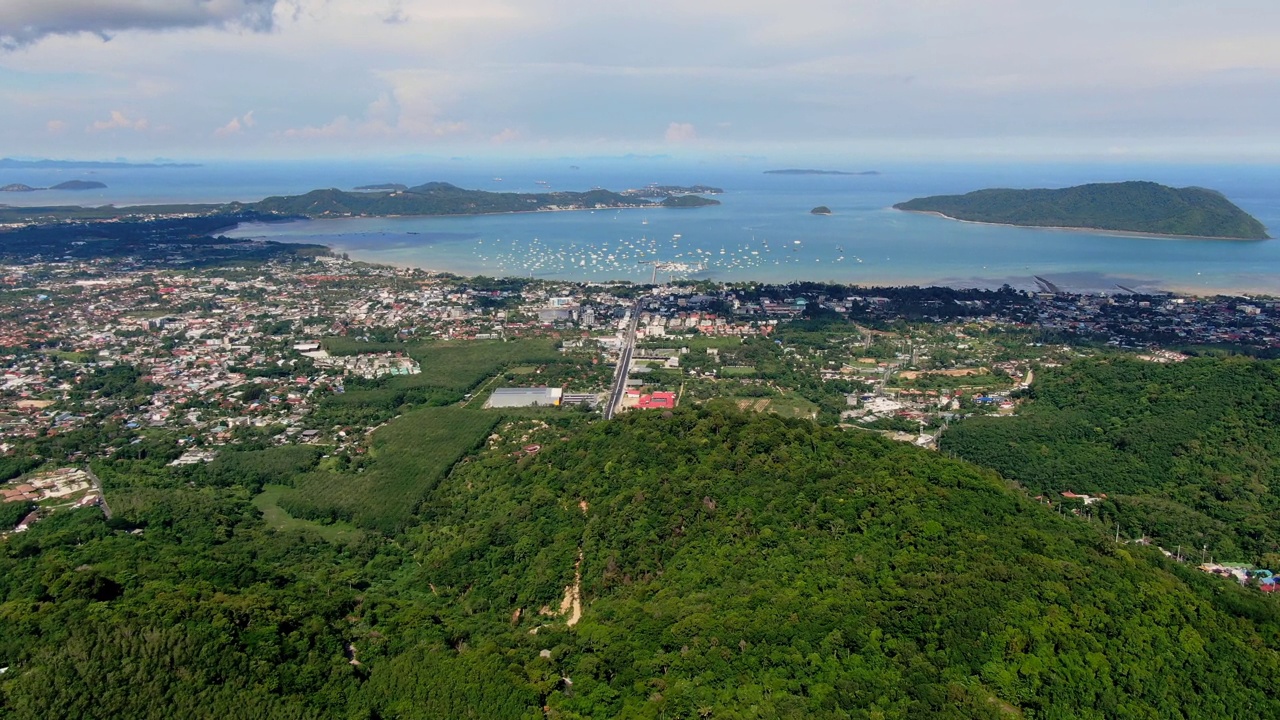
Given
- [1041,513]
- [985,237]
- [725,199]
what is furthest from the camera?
[725,199]

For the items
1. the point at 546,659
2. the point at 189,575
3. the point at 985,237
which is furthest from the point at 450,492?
the point at 985,237

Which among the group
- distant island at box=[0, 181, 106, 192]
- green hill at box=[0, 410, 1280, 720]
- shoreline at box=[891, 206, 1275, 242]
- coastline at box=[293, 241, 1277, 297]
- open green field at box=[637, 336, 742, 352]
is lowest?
green hill at box=[0, 410, 1280, 720]

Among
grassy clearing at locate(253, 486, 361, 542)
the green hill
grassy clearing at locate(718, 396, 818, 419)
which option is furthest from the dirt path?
grassy clearing at locate(718, 396, 818, 419)

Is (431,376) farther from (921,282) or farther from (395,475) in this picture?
(921,282)

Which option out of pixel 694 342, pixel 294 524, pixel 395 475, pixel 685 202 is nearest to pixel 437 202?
pixel 685 202

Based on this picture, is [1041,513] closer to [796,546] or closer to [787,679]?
[796,546]

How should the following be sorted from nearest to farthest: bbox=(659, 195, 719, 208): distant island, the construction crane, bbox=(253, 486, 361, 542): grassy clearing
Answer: bbox=(253, 486, 361, 542): grassy clearing < the construction crane < bbox=(659, 195, 719, 208): distant island

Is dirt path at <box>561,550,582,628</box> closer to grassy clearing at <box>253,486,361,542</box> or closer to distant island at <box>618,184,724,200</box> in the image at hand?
grassy clearing at <box>253,486,361,542</box>
